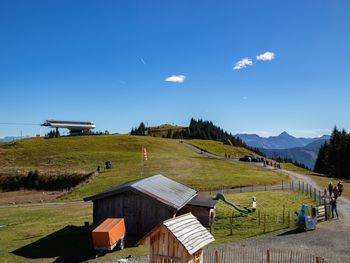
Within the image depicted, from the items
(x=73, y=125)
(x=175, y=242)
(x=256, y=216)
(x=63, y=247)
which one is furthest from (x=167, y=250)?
(x=73, y=125)

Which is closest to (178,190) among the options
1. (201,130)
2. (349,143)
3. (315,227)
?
(315,227)

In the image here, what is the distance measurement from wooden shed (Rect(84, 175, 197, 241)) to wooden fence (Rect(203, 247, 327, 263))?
5.45 m

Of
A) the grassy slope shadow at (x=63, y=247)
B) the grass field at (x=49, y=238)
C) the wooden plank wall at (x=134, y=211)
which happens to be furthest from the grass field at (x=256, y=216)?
the grassy slope shadow at (x=63, y=247)

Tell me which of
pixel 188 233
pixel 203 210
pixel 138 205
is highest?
pixel 188 233

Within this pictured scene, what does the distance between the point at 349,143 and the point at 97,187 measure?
60075 millimetres

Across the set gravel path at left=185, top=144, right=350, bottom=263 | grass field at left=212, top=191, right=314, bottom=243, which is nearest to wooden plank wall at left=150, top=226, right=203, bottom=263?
gravel path at left=185, top=144, right=350, bottom=263

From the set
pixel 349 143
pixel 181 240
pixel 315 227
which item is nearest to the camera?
pixel 181 240

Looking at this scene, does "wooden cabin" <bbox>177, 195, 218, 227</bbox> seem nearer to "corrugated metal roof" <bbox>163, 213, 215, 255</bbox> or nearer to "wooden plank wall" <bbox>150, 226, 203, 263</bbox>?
"corrugated metal roof" <bbox>163, 213, 215, 255</bbox>

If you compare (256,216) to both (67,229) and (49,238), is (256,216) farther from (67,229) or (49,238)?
(49,238)

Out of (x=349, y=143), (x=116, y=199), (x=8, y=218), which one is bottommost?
(x=8, y=218)

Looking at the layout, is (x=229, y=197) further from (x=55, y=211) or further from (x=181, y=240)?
(x=181, y=240)

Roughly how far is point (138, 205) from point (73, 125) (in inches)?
4326

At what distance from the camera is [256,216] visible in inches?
1373

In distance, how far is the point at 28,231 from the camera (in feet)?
110
